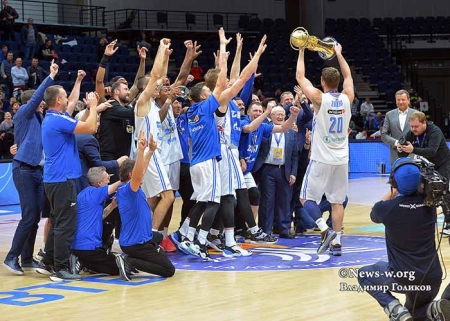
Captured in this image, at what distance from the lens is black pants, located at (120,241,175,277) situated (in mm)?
7777

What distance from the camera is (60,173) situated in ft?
25.8

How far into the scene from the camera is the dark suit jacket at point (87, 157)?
343 inches

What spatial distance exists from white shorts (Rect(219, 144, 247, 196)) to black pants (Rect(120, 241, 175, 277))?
156 cm

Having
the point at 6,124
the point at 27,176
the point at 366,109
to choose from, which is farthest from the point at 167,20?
the point at 27,176

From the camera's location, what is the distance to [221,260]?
8.75 m

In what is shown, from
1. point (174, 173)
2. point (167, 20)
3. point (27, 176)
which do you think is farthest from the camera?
point (167, 20)

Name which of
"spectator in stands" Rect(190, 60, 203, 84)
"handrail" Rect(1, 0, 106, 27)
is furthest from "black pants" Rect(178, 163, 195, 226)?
"handrail" Rect(1, 0, 106, 27)

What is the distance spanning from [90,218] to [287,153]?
330cm

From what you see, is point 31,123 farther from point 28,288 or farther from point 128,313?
point 128,313

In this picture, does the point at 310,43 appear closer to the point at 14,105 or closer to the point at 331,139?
the point at 331,139

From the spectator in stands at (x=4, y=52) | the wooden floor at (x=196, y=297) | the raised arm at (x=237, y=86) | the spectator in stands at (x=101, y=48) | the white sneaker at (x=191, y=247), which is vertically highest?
the spectator in stands at (x=101, y=48)

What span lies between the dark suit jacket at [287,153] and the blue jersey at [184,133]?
1044 mm

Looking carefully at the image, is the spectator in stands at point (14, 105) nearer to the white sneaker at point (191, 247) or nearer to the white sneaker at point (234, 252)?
the white sneaker at point (191, 247)

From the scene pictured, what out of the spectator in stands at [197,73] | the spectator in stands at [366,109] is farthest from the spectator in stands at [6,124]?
the spectator in stands at [366,109]
